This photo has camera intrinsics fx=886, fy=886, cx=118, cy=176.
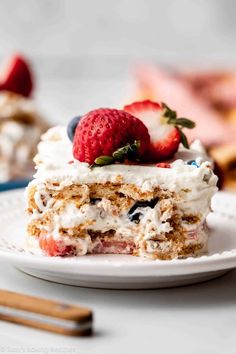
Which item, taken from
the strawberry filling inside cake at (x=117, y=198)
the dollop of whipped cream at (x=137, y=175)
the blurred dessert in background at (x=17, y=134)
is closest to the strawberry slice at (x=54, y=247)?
the strawberry filling inside cake at (x=117, y=198)

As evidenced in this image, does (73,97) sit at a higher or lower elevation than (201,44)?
lower

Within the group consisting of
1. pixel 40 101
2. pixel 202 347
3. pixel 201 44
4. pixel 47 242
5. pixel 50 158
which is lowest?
pixel 202 347

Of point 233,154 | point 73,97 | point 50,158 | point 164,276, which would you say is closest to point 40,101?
point 73,97

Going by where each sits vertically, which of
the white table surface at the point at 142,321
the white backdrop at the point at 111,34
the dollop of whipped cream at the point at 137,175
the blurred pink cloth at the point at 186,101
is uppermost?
the white backdrop at the point at 111,34

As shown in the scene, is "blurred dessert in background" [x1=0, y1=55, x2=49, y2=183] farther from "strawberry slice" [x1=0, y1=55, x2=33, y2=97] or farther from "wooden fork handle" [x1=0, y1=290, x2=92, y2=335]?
"wooden fork handle" [x1=0, y1=290, x2=92, y2=335]

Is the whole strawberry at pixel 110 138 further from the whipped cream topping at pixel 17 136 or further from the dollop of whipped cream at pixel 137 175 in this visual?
the whipped cream topping at pixel 17 136

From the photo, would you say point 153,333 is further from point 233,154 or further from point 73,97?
point 73,97

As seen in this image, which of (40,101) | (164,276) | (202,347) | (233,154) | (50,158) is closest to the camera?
(202,347)
